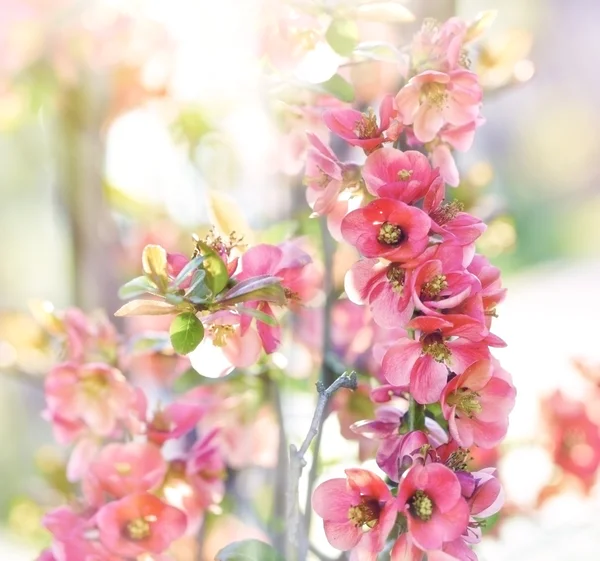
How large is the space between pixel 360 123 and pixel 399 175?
0.04 metres

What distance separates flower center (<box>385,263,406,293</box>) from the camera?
0.34 m

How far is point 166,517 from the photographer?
42 centimetres

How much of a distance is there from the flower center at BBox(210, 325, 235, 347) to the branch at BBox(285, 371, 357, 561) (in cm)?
5

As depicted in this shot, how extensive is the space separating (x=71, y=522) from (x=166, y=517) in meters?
0.05

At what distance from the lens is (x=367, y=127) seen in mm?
355

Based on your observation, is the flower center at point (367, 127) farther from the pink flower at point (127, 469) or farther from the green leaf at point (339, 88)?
the pink flower at point (127, 469)

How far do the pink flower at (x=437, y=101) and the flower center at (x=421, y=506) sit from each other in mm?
163

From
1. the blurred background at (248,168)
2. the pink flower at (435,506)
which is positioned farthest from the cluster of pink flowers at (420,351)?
the blurred background at (248,168)

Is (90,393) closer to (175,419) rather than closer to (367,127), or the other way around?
(175,419)

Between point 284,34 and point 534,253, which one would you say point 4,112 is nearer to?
point 284,34

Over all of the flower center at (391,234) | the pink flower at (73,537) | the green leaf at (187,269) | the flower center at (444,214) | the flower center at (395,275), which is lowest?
the pink flower at (73,537)

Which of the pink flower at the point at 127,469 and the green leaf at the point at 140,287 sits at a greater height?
the green leaf at the point at 140,287

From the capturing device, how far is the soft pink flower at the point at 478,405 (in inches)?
12.9

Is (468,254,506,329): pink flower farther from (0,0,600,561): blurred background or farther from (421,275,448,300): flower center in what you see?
(0,0,600,561): blurred background
